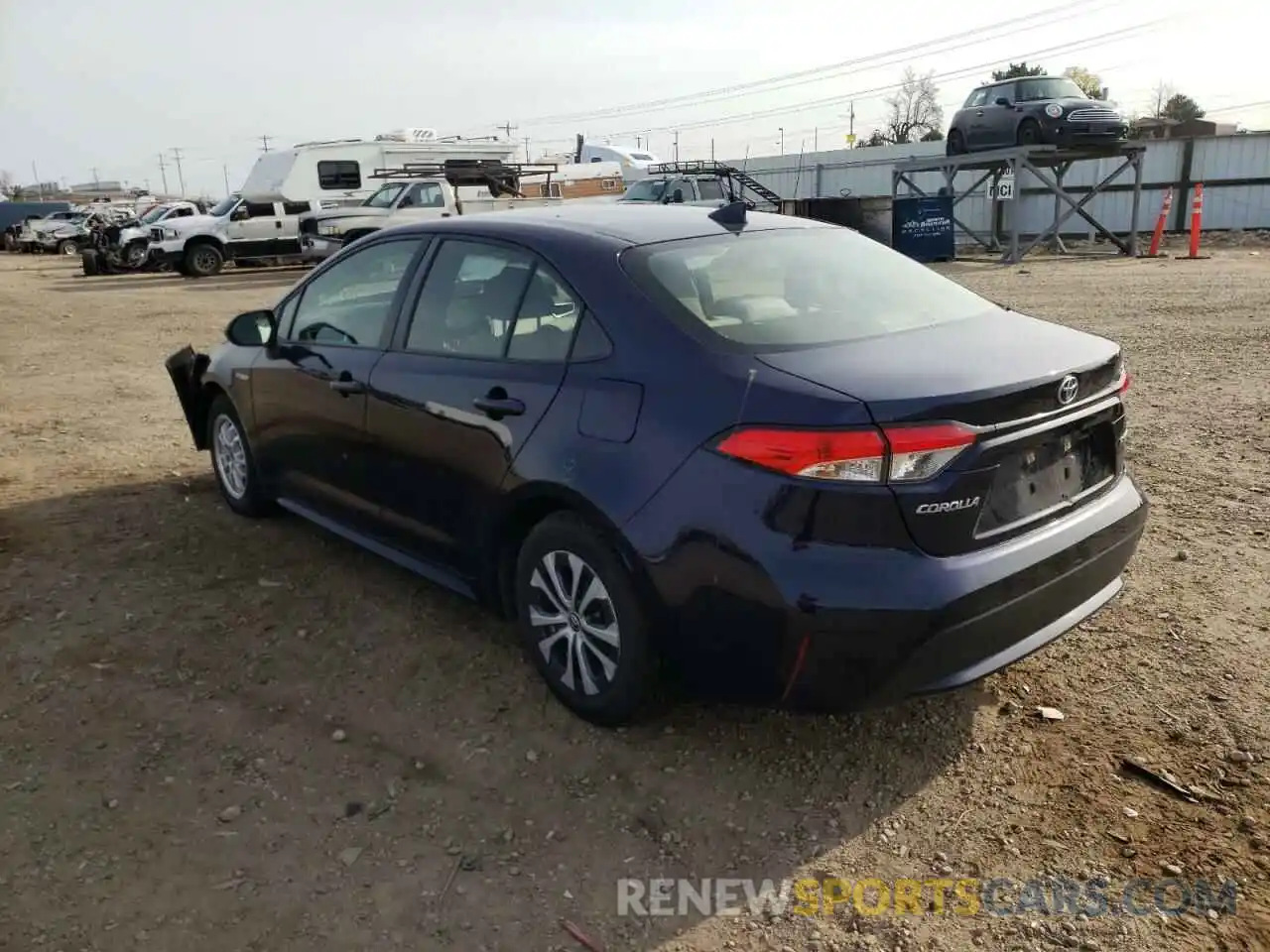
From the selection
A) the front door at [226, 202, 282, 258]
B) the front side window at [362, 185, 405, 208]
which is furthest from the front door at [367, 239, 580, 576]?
the front door at [226, 202, 282, 258]

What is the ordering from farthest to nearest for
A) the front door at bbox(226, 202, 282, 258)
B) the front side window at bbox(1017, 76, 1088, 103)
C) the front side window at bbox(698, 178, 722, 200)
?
the front door at bbox(226, 202, 282, 258)
the front side window at bbox(698, 178, 722, 200)
the front side window at bbox(1017, 76, 1088, 103)

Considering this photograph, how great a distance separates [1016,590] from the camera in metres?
2.77

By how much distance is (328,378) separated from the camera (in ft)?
13.9

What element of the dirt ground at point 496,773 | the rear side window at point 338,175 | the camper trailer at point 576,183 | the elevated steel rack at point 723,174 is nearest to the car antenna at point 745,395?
the dirt ground at point 496,773

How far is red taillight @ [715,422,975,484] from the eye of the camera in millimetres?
2566

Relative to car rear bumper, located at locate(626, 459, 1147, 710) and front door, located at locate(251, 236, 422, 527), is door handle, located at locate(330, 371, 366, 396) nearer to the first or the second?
front door, located at locate(251, 236, 422, 527)

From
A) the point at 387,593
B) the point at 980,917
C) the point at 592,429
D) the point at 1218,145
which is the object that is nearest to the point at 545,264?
the point at 592,429

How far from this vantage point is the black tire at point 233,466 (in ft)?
A: 16.7

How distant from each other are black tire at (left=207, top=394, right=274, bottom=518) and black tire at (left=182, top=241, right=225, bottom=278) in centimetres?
2031

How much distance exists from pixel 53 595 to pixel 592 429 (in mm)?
2859

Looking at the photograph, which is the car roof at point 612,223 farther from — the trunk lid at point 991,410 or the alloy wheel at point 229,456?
the alloy wheel at point 229,456

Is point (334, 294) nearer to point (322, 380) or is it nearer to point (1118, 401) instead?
point (322, 380)

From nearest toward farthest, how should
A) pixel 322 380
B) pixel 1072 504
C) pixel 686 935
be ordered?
1. pixel 686 935
2. pixel 1072 504
3. pixel 322 380

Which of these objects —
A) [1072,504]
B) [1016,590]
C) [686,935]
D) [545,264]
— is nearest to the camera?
[686,935]
